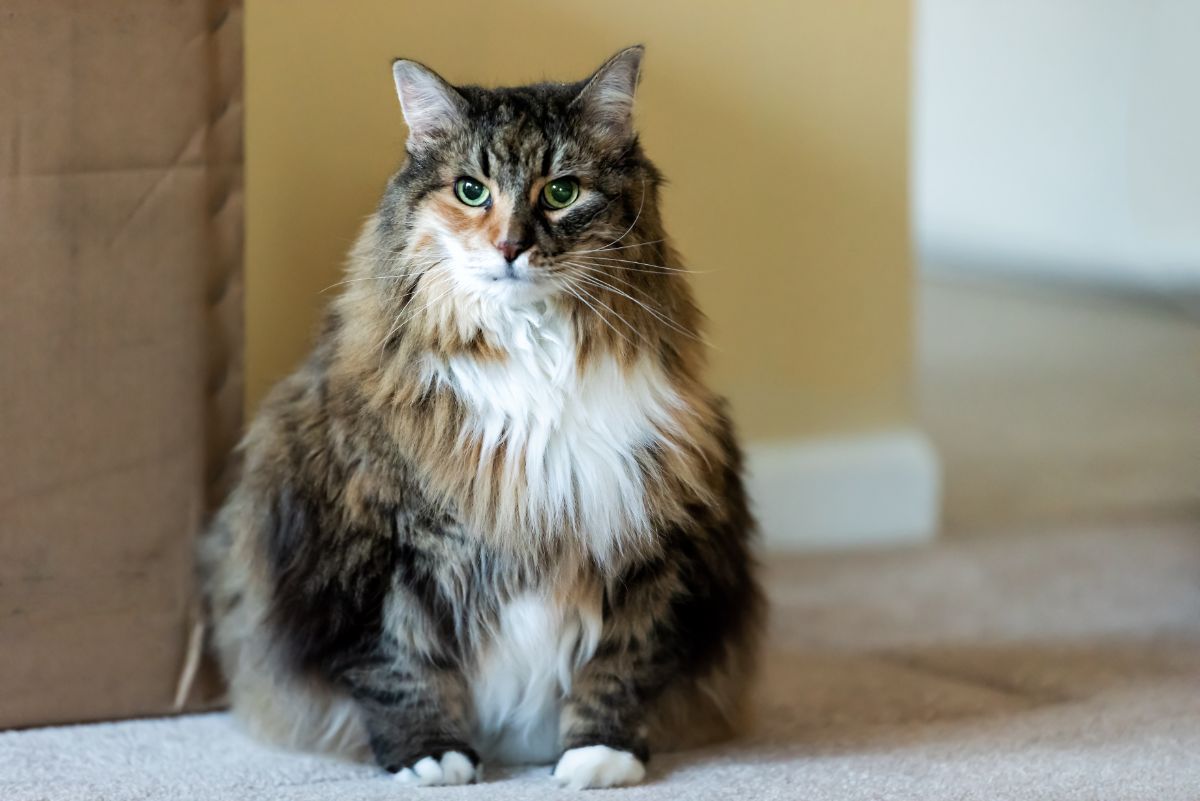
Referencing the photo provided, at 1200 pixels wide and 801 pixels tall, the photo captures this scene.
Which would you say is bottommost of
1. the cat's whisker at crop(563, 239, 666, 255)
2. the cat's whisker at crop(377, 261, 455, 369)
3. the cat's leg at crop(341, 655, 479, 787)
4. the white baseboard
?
the cat's leg at crop(341, 655, 479, 787)

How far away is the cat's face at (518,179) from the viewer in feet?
4.76

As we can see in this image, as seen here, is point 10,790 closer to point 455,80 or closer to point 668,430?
point 668,430

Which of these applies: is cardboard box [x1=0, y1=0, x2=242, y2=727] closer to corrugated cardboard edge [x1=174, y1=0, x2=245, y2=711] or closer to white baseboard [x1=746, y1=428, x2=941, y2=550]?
corrugated cardboard edge [x1=174, y1=0, x2=245, y2=711]

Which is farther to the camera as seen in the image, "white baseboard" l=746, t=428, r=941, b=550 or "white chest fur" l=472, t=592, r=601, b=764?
"white baseboard" l=746, t=428, r=941, b=550

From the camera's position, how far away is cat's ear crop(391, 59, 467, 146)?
Answer: 151cm

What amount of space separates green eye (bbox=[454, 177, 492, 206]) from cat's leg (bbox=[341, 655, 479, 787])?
548 mm

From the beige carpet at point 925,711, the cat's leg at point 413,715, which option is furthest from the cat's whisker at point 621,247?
the beige carpet at point 925,711

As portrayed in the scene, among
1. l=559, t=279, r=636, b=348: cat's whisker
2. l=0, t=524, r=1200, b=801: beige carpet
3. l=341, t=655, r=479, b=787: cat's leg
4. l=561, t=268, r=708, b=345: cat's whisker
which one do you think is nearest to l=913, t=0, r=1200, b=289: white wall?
l=0, t=524, r=1200, b=801: beige carpet

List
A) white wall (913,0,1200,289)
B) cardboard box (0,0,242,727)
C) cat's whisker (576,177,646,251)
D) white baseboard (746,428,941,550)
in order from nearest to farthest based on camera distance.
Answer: cat's whisker (576,177,646,251), cardboard box (0,0,242,727), white baseboard (746,428,941,550), white wall (913,0,1200,289)

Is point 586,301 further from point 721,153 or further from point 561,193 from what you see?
point 721,153

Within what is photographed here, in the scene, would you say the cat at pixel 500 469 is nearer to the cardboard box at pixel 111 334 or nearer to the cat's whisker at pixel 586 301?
the cat's whisker at pixel 586 301

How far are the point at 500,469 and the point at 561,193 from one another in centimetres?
33

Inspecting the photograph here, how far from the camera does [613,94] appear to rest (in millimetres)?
1533

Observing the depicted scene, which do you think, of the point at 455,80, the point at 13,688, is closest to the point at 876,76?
the point at 455,80
